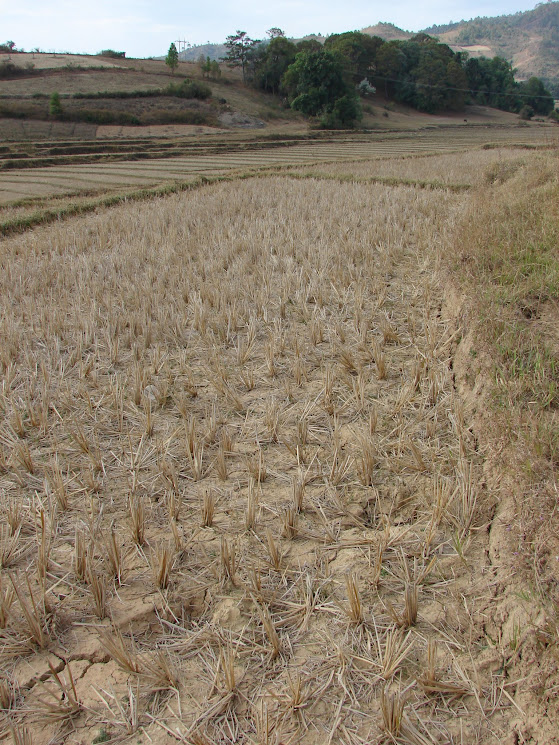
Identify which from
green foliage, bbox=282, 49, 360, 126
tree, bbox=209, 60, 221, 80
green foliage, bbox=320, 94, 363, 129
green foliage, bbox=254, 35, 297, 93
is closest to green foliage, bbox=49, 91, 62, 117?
green foliage, bbox=320, 94, 363, 129

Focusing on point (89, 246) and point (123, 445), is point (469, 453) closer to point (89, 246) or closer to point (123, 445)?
point (123, 445)

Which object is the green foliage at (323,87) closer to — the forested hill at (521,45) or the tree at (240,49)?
the tree at (240,49)

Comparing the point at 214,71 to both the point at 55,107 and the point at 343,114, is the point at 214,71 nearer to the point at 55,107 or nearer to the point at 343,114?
the point at 343,114

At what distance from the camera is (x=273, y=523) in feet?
6.54

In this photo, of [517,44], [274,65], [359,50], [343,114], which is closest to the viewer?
[343,114]

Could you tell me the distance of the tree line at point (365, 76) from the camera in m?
39.5

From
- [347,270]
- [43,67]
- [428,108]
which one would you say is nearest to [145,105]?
[43,67]

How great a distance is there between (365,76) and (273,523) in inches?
2490

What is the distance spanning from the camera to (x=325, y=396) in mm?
2826

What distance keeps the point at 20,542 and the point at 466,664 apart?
1.59 meters

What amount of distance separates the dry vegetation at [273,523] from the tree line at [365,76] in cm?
3762

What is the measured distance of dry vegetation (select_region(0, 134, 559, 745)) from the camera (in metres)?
1.35

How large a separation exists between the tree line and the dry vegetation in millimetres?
37622

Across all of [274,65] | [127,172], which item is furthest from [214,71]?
[127,172]
